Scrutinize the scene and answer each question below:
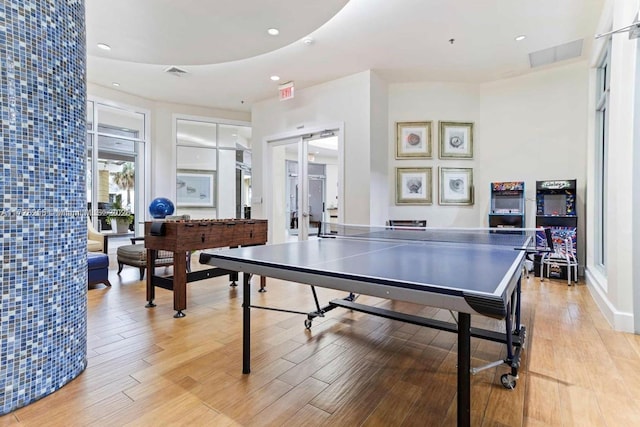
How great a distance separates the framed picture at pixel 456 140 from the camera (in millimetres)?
5883

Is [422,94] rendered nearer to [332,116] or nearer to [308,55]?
[332,116]

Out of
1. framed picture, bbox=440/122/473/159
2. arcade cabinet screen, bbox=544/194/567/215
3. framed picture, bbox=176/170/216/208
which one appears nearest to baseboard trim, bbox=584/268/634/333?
arcade cabinet screen, bbox=544/194/567/215

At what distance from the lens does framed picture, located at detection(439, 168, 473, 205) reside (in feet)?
19.4

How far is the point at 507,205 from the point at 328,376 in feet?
16.2

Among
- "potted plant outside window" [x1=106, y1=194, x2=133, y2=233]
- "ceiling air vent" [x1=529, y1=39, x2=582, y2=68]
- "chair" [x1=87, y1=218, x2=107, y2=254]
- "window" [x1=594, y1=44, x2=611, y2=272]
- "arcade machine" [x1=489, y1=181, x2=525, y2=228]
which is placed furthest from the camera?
"potted plant outside window" [x1=106, y1=194, x2=133, y2=233]

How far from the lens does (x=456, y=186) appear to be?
19.5 feet

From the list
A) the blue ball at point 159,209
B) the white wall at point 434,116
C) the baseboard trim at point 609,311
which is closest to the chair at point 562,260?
the baseboard trim at point 609,311

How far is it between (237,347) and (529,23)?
16.1 feet

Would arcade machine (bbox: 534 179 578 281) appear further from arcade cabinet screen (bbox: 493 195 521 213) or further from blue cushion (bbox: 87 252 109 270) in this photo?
blue cushion (bbox: 87 252 109 270)

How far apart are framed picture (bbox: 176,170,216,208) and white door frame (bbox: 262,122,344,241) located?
1.74 m

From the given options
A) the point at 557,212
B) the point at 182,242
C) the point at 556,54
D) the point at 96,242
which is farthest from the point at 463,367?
the point at 96,242

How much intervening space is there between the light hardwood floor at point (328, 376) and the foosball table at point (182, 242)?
295mm

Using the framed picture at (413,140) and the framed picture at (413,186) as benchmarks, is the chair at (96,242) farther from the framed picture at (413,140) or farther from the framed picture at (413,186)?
the framed picture at (413,140)

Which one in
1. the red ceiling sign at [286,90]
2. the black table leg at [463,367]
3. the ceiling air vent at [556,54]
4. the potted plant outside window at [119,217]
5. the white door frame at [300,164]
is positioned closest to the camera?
the black table leg at [463,367]
